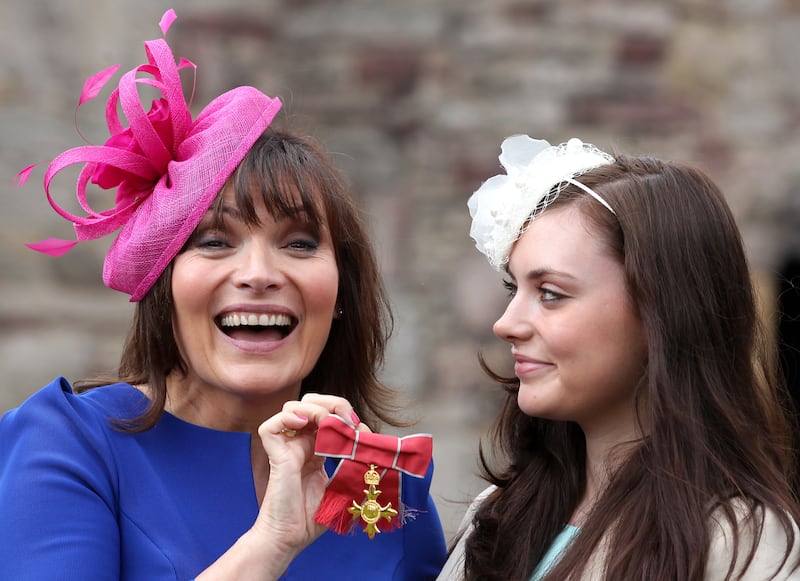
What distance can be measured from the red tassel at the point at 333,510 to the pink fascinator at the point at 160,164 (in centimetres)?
55

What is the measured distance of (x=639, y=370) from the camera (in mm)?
2330

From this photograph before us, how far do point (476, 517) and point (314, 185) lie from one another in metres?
0.75

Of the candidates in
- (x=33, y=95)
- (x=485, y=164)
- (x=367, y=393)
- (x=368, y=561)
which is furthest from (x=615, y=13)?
(x=368, y=561)

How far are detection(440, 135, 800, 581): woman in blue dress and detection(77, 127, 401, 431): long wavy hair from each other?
326 mm

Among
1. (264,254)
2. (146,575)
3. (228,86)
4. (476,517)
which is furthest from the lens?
(228,86)

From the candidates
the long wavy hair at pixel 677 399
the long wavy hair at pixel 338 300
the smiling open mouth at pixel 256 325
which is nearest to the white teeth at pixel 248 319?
the smiling open mouth at pixel 256 325

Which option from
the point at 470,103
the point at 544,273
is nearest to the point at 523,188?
the point at 544,273

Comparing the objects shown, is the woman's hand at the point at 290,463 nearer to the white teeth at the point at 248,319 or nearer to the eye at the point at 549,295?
the white teeth at the point at 248,319

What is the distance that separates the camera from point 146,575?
7.22ft

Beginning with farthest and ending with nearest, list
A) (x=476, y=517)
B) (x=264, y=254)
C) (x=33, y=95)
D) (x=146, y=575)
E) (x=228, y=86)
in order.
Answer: (x=228, y=86)
(x=33, y=95)
(x=476, y=517)
(x=264, y=254)
(x=146, y=575)

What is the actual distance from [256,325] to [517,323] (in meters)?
0.49

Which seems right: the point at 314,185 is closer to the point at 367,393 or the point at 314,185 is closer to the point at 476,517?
the point at 367,393

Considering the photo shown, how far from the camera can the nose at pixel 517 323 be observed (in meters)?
2.32

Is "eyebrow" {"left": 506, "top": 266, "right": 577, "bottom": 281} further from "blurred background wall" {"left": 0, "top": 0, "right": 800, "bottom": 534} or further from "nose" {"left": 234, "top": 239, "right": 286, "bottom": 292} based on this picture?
"blurred background wall" {"left": 0, "top": 0, "right": 800, "bottom": 534}
